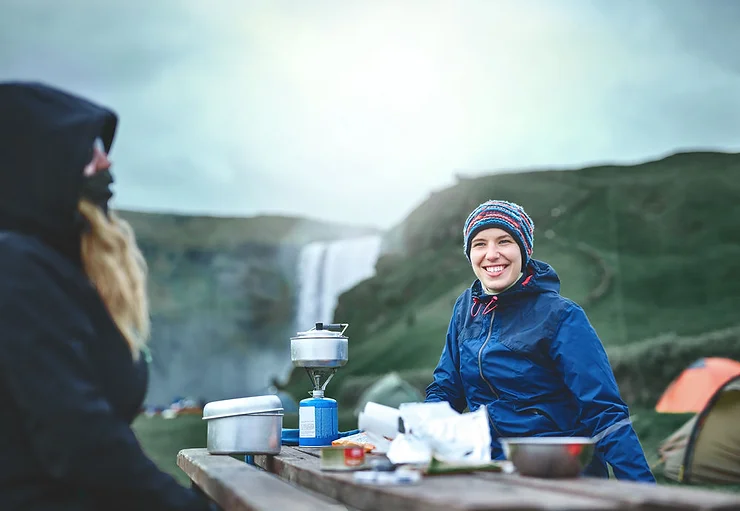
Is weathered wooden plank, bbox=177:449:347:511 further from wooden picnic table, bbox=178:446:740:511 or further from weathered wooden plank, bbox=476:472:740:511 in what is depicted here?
weathered wooden plank, bbox=476:472:740:511

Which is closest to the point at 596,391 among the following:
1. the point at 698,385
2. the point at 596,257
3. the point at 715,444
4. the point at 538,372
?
the point at 538,372

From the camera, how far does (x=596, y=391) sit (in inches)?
81.9

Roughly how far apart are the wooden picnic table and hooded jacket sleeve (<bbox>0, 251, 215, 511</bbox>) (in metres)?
0.25

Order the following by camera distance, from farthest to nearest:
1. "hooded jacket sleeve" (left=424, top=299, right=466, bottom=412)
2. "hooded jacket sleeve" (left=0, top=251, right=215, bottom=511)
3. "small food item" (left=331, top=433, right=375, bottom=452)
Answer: "hooded jacket sleeve" (left=424, top=299, right=466, bottom=412), "small food item" (left=331, top=433, right=375, bottom=452), "hooded jacket sleeve" (left=0, top=251, right=215, bottom=511)

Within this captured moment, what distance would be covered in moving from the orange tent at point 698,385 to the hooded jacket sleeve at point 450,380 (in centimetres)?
587

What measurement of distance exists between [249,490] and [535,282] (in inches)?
49.0

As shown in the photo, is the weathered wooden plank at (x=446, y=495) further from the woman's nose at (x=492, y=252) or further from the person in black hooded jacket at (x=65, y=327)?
the woman's nose at (x=492, y=252)

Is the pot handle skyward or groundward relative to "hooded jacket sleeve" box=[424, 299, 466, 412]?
skyward

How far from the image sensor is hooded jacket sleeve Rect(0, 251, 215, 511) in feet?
4.06

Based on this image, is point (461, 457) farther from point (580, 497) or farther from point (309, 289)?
point (309, 289)

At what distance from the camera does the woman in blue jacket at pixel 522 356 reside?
209 centimetres

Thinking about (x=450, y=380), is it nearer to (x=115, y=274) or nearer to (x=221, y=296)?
(x=115, y=274)

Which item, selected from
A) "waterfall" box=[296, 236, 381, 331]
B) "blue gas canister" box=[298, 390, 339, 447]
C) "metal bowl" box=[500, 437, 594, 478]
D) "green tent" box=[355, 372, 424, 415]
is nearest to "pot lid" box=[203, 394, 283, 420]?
"blue gas canister" box=[298, 390, 339, 447]

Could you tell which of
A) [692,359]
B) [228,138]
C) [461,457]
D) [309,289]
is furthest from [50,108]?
[309,289]
